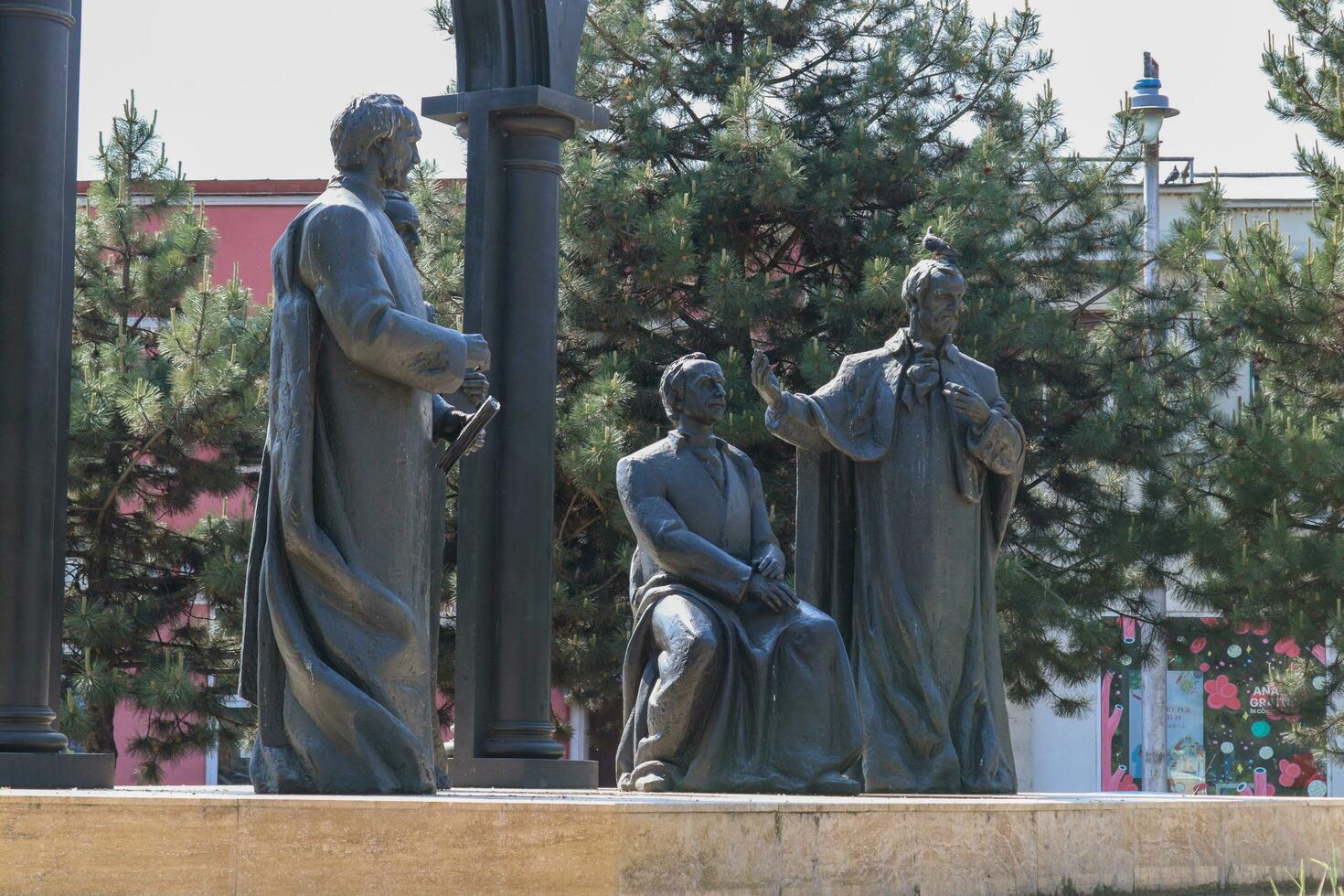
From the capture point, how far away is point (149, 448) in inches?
575

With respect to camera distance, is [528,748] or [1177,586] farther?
[1177,586]

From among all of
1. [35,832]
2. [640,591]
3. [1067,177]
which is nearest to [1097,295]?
[1067,177]

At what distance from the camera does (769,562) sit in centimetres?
782

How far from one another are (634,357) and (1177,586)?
176 inches

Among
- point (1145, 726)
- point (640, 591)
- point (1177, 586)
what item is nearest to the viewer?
point (640, 591)

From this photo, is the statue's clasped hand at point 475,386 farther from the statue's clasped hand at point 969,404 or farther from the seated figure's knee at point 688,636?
the statue's clasped hand at point 969,404

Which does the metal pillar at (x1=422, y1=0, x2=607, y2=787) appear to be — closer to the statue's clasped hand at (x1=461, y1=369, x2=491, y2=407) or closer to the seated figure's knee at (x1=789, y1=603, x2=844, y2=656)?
the seated figure's knee at (x1=789, y1=603, x2=844, y2=656)

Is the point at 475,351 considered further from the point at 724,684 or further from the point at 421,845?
the point at 724,684

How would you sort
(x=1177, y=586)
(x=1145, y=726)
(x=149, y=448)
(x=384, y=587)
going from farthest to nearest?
(x=1145, y=726), (x=1177, y=586), (x=149, y=448), (x=384, y=587)

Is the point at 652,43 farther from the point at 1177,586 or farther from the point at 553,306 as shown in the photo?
the point at 553,306

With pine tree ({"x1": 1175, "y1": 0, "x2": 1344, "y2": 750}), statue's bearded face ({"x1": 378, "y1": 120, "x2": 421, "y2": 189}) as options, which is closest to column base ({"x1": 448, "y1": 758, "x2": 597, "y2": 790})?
statue's bearded face ({"x1": 378, "y1": 120, "x2": 421, "y2": 189})

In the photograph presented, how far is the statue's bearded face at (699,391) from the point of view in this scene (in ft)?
26.4

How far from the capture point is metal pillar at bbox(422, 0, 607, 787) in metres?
9.99

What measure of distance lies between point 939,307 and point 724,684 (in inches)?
73.8
